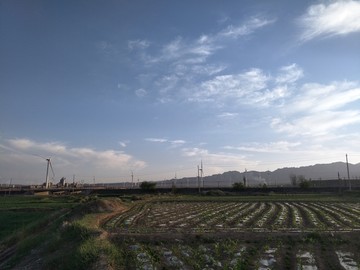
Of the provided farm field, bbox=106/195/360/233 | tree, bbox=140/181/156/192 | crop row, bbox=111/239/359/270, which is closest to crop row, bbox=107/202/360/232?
farm field, bbox=106/195/360/233

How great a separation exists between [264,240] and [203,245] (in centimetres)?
252

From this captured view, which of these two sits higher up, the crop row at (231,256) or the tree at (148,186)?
the tree at (148,186)

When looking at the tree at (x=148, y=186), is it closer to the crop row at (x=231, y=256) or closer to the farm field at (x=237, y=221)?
the farm field at (x=237, y=221)

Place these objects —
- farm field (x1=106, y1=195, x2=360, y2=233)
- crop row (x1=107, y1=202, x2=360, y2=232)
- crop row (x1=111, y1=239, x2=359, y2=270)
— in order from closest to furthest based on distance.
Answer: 1. crop row (x1=111, y1=239, x2=359, y2=270)
2. farm field (x1=106, y1=195, x2=360, y2=233)
3. crop row (x1=107, y1=202, x2=360, y2=232)

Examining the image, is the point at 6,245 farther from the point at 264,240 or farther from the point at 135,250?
the point at 264,240

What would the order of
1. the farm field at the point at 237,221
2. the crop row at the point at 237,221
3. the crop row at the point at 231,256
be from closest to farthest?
the crop row at the point at 231,256, the farm field at the point at 237,221, the crop row at the point at 237,221

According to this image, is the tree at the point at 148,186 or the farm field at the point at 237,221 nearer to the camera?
the farm field at the point at 237,221

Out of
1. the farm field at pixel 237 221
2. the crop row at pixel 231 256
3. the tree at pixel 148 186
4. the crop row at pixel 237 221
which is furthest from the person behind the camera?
the tree at pixel 148 186

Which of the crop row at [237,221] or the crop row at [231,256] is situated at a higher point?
the crop row at [237,221]

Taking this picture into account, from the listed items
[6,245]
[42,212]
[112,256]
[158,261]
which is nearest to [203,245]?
[158,261]

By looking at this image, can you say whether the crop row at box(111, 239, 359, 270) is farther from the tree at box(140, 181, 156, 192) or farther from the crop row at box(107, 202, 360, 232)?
the tree at box(140, 181, 156, 192)

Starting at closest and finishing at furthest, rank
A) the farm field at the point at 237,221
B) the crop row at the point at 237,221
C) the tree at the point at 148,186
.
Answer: the farm field at the point at 237,221 → the crop row at the point at 237,221 → the tree at the point at 148,186

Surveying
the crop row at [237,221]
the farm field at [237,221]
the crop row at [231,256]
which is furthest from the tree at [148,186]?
the crop row at [231,256]

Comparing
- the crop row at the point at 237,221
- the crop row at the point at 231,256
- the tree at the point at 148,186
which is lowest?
the crop row at the point at 231,256
